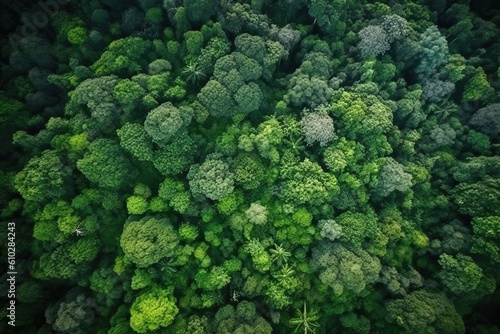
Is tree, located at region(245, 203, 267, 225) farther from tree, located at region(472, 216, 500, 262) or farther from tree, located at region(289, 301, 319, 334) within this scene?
tree, located at region(472, 216, 500, 262)

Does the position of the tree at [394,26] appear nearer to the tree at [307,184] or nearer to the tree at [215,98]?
the tree at [307,184]

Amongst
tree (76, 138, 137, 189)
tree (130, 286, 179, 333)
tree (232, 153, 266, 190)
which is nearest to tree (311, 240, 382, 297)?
tree (232, 153, 266, 190)

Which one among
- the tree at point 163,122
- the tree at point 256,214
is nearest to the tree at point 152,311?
the tree at point 256,214

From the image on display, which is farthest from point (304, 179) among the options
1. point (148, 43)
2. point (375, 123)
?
point (148, 43)

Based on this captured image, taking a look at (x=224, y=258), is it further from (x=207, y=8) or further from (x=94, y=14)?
(x=94, y=14)

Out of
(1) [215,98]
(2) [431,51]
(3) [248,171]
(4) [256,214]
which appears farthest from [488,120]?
(1) [215,98]

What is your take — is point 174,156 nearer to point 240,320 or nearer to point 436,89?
point 240,320
